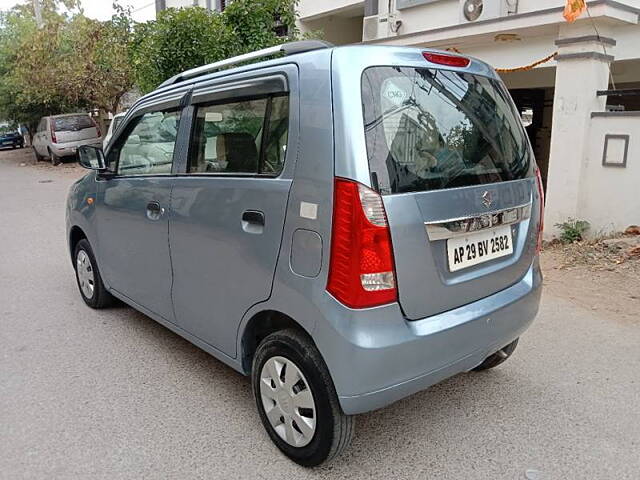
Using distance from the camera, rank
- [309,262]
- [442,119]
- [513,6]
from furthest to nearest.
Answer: [513,6], [442,119], [309,262]

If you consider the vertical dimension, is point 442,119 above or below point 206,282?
above

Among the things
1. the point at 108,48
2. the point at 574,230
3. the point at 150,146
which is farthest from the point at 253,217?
the point at 108,48

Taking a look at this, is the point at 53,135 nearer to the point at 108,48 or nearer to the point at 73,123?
the point at 73,123

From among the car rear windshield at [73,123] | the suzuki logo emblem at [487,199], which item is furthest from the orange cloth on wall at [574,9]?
the car rear windshield at [73,123]

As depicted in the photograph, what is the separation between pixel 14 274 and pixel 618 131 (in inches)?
281

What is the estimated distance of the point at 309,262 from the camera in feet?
7.52

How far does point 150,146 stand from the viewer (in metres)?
3.67

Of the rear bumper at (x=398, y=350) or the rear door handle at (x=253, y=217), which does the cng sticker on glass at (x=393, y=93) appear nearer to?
the rear door handle at (x=253, y=217)

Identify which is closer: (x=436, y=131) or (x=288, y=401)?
(x=436, y=131)

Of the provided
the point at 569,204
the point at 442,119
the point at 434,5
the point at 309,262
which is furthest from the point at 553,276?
the point at 434,5

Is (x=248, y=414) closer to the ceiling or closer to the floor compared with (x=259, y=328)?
closer to the floor

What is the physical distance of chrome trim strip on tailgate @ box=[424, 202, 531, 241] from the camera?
231 cm

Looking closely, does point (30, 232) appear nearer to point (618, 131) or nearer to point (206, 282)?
point (206, 282)

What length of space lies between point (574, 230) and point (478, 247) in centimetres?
468
